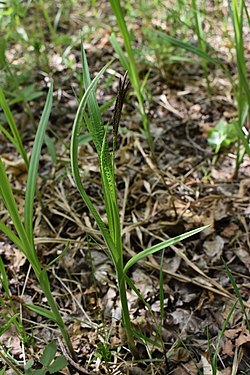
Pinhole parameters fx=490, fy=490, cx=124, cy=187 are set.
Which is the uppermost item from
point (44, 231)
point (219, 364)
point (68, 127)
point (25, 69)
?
point (25, 69)

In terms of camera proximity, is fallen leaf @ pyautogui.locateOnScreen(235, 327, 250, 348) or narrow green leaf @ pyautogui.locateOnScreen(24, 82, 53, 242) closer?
narrow green leaf @ pyautogui.locateOnScreen(24, 82, 53, 242)

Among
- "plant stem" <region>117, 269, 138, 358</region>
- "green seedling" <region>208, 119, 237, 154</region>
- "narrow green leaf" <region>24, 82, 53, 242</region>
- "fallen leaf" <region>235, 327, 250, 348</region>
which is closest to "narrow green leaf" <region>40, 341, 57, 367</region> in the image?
"plant stem" <region>117, 269, 138, 358</region>

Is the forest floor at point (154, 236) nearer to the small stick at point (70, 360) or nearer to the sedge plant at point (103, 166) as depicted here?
the small stick at point (70, 360)

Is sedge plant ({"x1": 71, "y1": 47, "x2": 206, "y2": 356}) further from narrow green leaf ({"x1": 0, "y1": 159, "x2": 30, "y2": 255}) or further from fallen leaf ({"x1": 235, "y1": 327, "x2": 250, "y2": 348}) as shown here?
fallen leaf ({"x1": 235, "y1": 327, "x2": 250, "y2": 348})

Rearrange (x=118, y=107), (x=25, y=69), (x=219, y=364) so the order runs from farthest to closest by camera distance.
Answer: (x=25, y=69) → (x=219, y=364) → (x=118, y=107)

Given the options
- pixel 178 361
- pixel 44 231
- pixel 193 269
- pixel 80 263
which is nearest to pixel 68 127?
pixel 44 231

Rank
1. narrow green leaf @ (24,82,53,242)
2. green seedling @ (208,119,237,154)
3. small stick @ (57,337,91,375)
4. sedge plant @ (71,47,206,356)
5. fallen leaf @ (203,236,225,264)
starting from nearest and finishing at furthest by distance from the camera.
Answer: sedge plant @ (71,47,206,356) < narrow green leaf @ (24,82,53,242) < small stick @ (57,337,91,375) < fallen leaf @ (203,236,225,264) < green seedling @ (208,119,237,154)

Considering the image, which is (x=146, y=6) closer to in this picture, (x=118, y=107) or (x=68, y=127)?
(x=68, y=127)
